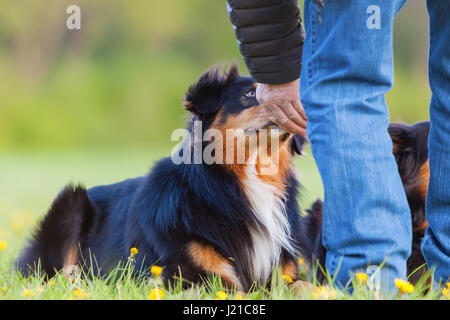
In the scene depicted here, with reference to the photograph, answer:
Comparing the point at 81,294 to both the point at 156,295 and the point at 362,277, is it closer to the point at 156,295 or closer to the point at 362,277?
the point at 156,295

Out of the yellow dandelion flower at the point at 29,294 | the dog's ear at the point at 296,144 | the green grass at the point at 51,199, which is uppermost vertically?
the dog's ear at the point at 296,144

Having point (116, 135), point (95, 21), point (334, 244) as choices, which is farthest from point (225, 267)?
point (95, 21)

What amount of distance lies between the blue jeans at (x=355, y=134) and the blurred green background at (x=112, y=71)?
1301 cm

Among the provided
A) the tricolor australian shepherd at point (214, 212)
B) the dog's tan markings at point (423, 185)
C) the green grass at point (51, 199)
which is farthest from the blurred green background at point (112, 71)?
the dog's tan markings at point (423, 185)

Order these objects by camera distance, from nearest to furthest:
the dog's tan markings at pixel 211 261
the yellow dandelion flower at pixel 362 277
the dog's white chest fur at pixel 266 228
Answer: the yellow dandelion flower at pixel 362 277 < the dog's tan markings at pixel 211 261 < the dog's white chest fur at pixel 266 228

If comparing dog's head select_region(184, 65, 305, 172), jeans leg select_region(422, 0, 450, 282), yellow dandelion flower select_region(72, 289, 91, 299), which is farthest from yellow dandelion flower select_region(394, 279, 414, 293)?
dog's head select_region(184, 65, 305, 172)

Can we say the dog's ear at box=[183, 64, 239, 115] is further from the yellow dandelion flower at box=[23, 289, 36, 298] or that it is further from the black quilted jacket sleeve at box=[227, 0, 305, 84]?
the yellow dandelion flower at box=[23, 289, 36, 298]

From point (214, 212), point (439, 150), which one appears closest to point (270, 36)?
point (439, 150)

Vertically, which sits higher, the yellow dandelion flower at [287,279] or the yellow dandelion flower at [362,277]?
the yellow dandelion flower at [362,277]

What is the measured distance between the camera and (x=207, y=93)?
3164mm

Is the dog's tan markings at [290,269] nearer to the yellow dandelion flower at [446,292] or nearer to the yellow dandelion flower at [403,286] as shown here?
the yellow dandelion flower at [446,292]

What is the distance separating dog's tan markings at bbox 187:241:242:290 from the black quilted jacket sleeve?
0.92 metres

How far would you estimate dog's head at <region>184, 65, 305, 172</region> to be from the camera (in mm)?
3123

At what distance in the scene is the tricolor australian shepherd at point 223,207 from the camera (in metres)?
2.86
